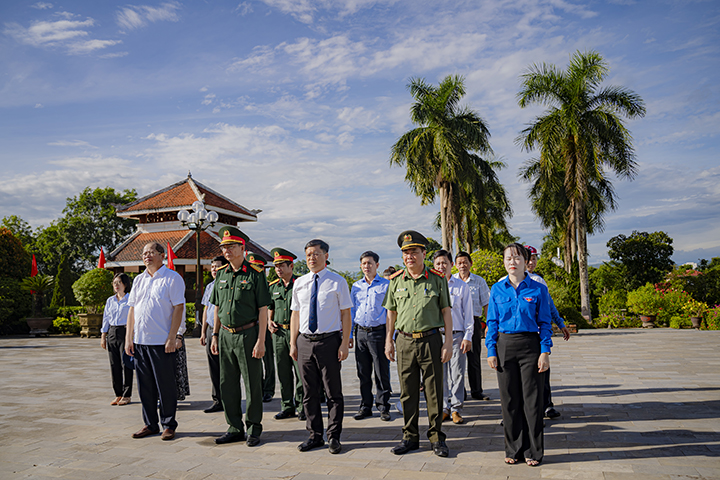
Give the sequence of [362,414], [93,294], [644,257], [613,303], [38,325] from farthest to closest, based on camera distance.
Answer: [644,257], [613,303], [38,325], [93,294], [362,414]

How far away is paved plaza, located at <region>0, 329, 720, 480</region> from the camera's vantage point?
14.1 feet

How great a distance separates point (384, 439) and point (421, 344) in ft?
4.31

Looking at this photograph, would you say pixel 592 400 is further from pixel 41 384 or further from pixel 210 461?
pixel 41 384

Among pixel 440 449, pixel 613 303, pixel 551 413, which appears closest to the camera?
pixel 440 449

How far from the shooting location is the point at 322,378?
521cm

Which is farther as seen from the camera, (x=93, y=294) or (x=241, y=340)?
(x=93, y=294)

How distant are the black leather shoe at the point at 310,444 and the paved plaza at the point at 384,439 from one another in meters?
0.08

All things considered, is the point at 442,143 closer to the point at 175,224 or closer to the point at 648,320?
the point at 648,320

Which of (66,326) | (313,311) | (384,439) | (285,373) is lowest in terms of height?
(384,439)

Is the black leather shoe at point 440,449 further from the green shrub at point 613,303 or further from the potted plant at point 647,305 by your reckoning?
the green shrub at point 613,303

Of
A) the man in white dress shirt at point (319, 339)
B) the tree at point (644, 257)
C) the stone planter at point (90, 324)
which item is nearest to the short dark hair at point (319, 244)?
the man in white dress shirt at point (319, 339)

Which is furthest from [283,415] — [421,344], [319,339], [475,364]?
[475,364]

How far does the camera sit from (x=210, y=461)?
4699mm

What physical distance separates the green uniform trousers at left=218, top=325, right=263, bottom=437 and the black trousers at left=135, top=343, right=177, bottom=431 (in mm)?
708
